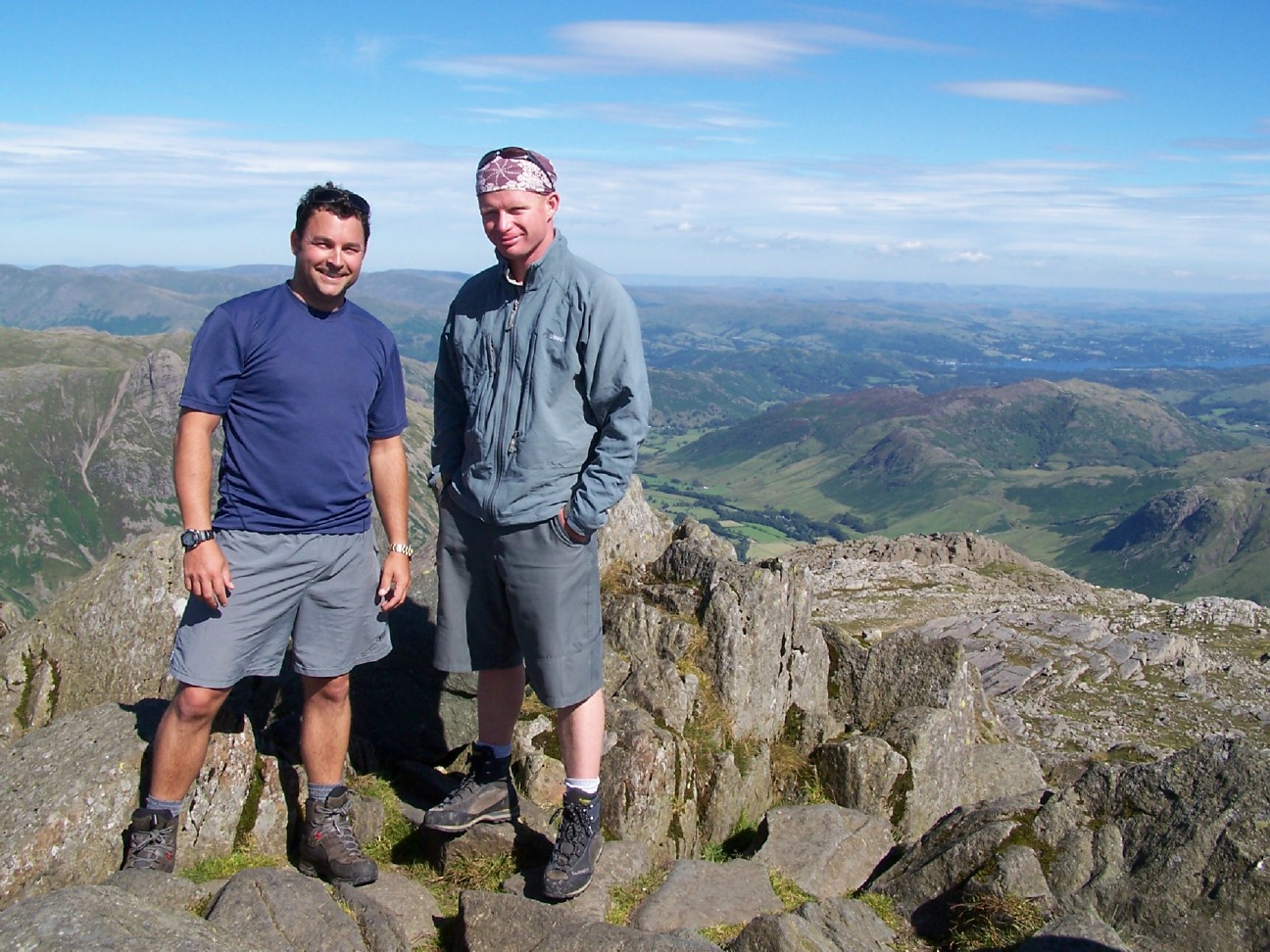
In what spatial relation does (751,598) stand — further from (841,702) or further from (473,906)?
(473,906)

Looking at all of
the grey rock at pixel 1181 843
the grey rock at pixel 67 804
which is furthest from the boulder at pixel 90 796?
the grey rock at pixel 1181 843

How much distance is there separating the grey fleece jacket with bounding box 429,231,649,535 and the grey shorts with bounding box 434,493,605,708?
14.4 inches

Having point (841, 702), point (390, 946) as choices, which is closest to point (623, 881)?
point (390, 946)

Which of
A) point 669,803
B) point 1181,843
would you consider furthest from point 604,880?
point 1181,843

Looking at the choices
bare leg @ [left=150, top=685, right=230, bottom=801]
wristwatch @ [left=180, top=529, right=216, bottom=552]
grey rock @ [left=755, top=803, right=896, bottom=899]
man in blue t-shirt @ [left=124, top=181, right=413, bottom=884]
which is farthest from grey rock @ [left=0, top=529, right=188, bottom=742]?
grey rock @ [left=755, top=803, right=896, bottom=899]

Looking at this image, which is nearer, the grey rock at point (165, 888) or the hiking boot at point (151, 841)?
the grey rock at point (165, 888)

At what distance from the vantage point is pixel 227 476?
9.55m

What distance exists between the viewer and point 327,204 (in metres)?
9.40

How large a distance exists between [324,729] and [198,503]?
303cm

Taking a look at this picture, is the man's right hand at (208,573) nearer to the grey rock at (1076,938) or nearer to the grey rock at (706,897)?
the grey rock at (706,897)

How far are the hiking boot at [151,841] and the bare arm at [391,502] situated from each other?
3.14m

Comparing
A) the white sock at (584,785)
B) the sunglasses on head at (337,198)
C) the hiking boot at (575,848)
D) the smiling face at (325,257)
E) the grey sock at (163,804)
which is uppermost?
the sunglasses on head at (337,198)

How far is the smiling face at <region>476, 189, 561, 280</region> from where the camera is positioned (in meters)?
9.24

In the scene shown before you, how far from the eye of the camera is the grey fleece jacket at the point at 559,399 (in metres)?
9.43
